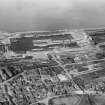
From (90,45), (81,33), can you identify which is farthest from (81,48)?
(81,33)

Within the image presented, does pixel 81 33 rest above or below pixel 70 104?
above

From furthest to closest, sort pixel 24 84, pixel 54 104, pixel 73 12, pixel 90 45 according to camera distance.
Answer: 1. pixel 73 12
2. pixel 90 45
3. pixel 24 84
4. pixel 54 104

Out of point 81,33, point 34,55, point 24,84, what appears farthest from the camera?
point 81,33

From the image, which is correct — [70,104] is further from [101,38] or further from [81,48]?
[101,38]

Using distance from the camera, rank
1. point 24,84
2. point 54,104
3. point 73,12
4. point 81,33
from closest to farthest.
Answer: point 54,104, point 24,84, point 81,33, point 73,12

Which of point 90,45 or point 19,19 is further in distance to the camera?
point 19,19

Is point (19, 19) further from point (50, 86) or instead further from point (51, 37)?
point (50, 86)

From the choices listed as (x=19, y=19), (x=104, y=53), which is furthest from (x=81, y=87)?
(x=19, y=19)

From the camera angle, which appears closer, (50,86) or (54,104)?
(54,104)

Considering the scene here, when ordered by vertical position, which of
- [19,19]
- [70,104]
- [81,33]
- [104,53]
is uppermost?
[19,19]
